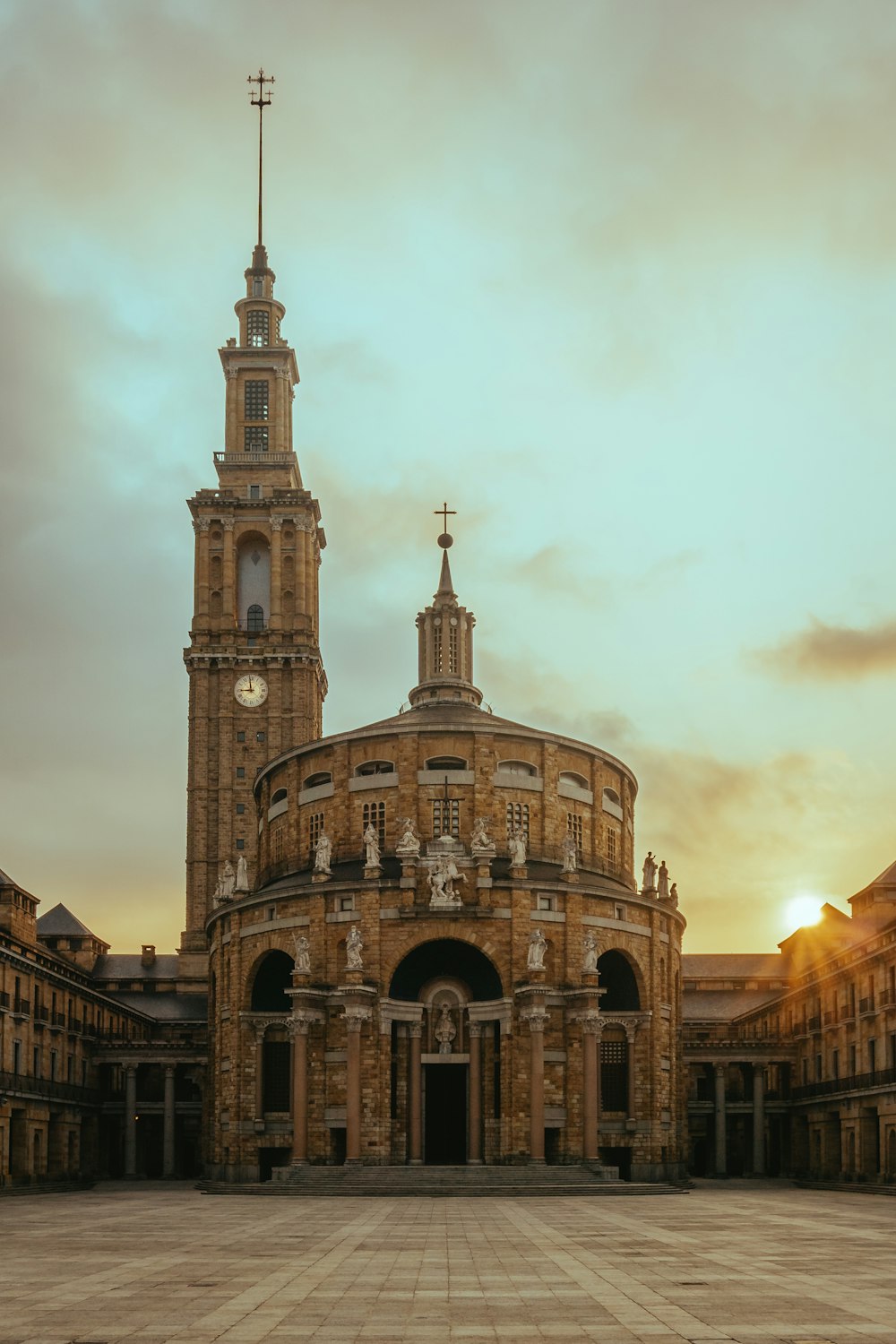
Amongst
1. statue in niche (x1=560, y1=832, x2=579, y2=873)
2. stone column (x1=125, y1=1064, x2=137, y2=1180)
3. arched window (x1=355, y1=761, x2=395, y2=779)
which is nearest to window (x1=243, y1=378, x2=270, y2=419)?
arched window (x1=355, y1=761, x2=395, y2=779)

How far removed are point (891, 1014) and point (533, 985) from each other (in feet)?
52.6

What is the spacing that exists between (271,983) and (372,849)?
10763 mm

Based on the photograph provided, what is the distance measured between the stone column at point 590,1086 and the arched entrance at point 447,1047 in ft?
13.1

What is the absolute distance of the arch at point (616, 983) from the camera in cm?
7750

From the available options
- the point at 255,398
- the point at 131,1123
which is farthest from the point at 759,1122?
the point at 255,398

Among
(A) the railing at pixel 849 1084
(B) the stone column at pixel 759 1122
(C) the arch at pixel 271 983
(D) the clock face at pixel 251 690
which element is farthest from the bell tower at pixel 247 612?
(A) the railing at pixel 849 1084

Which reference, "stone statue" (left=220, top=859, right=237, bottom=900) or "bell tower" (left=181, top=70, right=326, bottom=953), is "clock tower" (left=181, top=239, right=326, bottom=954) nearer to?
"bell tower" (left=181, top=70, right=326, bottom=953)

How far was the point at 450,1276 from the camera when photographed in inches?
1148

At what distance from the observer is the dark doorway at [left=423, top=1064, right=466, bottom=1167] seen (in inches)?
2891

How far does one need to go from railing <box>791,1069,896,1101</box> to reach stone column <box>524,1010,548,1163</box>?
50.5 feet

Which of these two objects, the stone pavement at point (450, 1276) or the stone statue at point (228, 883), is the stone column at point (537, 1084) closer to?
the stone pavement at point (450, 1276)

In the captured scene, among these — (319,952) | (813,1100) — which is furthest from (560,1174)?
(813,1100)

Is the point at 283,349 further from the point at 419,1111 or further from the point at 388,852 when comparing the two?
the point at 419,1111

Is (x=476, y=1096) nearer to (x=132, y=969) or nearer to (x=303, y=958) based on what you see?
(x=303, y=958)
